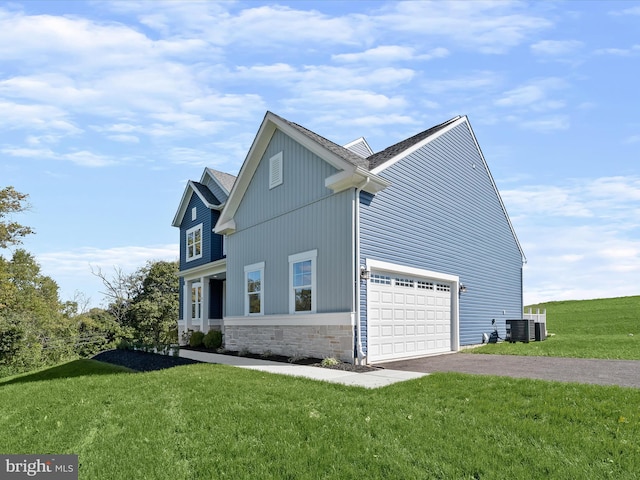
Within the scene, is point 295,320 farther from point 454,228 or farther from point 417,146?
point 454,228

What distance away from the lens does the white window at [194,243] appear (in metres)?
Result: 23.1

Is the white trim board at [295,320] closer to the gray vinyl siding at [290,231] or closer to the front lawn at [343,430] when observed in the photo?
the gray vinyl siding at [290,231]

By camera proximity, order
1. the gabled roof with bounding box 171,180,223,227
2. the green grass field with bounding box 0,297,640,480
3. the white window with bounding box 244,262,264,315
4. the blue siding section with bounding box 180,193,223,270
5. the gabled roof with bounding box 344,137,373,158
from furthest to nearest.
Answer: the gabled roof with bounding box 171,180,223,227 → the blue siding section with bounding box 180,193,223,270 → the gabled roof with bounding box 344,137,373,158 → the white window with bounding box 244,262,264,315 → the green grass field with bounding box 0,297,640,480

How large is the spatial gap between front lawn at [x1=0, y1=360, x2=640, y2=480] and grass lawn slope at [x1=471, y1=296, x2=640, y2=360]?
282 inches

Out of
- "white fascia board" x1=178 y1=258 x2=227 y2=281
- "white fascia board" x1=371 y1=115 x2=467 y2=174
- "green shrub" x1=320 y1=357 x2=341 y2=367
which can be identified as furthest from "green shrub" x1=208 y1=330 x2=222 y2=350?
"white fascia board" x1=371 y1=115 x2=467 y2=174

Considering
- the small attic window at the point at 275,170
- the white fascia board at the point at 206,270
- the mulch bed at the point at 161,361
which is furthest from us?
the white fascia board at the point at 206,270

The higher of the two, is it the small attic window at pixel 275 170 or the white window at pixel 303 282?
the small attic window at pixel 275 170

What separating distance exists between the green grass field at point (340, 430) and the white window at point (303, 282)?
4.22 metres

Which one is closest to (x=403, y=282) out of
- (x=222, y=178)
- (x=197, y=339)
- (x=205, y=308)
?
(x=197, y=339)

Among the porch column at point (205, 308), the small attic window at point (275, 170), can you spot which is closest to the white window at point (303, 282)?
the small attic window at point (275, 170)

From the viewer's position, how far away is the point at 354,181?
12.1m

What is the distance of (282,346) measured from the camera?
557 inches

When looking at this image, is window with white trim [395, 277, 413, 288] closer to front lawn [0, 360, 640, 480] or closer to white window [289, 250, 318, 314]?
white window [289, 250, 318, 314]

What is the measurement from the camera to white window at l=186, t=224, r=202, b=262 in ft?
75.7
